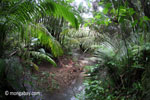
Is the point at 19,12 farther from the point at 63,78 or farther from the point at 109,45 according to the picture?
the point at 63,78

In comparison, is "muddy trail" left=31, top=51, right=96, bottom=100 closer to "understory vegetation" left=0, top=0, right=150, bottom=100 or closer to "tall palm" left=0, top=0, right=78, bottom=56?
"understory vegetation" left=0, top=0, right=150, bottom=100

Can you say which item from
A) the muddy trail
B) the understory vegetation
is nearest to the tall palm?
the understory vegetation

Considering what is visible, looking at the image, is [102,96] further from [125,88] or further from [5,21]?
[5,21]

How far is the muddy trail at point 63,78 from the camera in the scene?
2.67m

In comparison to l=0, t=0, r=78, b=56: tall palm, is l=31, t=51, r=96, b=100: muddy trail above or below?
below

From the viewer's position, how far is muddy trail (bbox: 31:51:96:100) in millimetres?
2668

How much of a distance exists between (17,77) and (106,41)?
193cm

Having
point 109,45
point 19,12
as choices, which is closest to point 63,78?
point 109,45

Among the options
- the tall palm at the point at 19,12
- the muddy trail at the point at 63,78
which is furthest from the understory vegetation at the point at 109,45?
the muddy trail at the point at 63,78

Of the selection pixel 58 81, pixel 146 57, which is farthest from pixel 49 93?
pixel 146 57

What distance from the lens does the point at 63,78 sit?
12.1 feet

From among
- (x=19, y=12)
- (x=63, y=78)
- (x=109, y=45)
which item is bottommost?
(x=63, y=78)

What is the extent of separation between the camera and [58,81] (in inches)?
136

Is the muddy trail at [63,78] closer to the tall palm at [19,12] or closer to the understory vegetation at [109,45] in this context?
the understory vegetation at [109,45]
